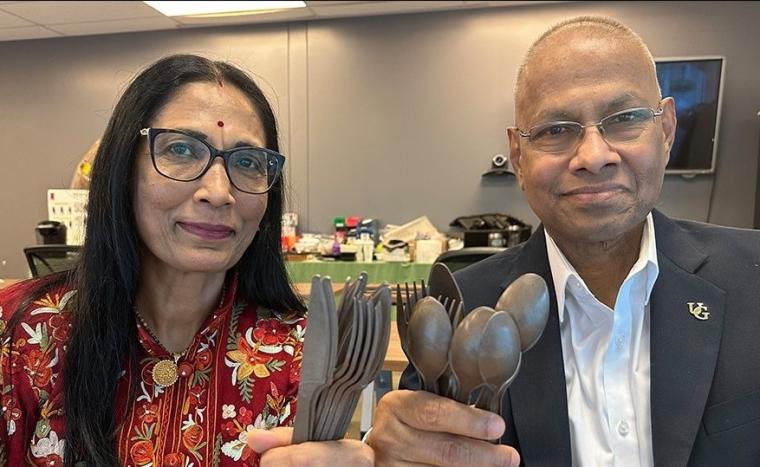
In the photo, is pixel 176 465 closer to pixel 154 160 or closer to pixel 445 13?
pixel 154 160

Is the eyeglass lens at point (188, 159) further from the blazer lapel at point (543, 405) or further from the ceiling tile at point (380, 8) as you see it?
the ceiling tile at point (380, 8)

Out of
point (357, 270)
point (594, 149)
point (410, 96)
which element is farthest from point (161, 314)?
point (410, 96)

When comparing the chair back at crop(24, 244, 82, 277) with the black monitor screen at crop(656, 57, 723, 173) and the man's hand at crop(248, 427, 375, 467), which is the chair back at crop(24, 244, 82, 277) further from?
the black monitor screen at crop(656, 57, 723, 173)

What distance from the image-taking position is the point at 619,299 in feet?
2.85

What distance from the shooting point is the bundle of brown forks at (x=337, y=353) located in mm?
461

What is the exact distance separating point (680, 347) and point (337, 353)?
2.08ft

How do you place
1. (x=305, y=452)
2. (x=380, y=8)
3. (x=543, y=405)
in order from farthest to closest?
(x=380, y=8) → (x=543, y=405) → (x=305, y=452)

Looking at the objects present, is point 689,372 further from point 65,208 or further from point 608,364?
point 65,208

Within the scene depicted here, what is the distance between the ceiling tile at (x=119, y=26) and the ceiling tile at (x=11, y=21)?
127cm

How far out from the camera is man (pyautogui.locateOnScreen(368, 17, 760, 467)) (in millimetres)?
794

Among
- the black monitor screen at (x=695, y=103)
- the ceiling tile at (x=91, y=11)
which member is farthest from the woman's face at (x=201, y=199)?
the black monitor screen at (x=695, y=103)

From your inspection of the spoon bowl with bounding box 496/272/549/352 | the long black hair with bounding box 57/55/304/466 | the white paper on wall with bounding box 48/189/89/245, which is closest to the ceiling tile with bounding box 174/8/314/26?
the white paper on wall with bounding box 48/189/89/245

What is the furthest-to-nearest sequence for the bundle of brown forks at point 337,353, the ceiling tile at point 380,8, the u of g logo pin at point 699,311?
1. the ceiling tile at point 380,8
2. the u of g logo pin at point 699,311
3. the bundle of brown forks at point 337,353

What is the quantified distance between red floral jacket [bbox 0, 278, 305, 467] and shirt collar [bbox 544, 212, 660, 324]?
45cm
